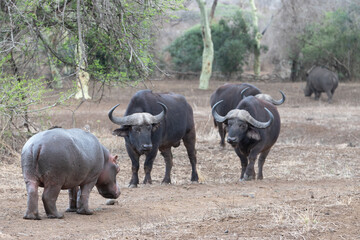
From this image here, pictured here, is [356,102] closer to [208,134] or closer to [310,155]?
[208,134]

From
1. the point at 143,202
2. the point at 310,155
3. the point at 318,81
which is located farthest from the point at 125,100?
the point at 143,202

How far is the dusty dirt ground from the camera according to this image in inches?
258

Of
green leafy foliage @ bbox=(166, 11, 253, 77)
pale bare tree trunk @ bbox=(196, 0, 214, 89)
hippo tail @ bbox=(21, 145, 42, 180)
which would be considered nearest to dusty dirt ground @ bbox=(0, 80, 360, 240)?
hippo tail @ bbox=(21, 145, 42, 180)

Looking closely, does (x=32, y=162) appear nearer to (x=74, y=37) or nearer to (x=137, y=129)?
(x=137, y=129)

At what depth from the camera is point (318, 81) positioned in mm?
31859

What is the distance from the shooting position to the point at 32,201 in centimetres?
689

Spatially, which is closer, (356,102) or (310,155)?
(310,155)

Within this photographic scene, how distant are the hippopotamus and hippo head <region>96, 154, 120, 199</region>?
8.4 inches

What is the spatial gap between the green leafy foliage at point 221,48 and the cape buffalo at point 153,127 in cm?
2946

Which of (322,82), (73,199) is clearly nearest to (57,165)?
(73,199)

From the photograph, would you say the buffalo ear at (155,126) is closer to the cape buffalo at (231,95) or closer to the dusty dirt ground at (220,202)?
the dusty dirt ground at (220,202)

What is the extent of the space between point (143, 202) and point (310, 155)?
25.6 feet

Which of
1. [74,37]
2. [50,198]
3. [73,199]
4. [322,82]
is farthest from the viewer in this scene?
[322,82]

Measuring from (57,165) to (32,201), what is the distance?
0.50 m
